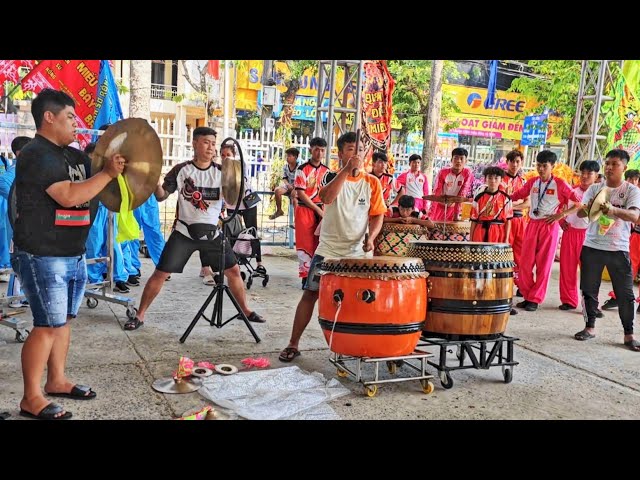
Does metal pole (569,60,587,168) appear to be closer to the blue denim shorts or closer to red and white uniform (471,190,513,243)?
red and white uniform (471,190,513,243)

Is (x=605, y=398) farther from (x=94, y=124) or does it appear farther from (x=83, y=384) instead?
(x=94, y=124)

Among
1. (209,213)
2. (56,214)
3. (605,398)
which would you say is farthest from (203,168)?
(605,398)

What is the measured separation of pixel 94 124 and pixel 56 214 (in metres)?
3.70

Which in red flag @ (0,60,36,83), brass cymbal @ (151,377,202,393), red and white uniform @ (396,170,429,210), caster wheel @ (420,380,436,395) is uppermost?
red flag @ (0,60,36,83)

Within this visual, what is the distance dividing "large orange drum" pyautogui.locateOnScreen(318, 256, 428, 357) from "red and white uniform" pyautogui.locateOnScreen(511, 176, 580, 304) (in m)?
3.77

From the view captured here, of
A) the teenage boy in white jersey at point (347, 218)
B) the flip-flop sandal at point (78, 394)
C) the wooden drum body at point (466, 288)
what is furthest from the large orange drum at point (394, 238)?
the flip-flop sandal at point (78, 394)

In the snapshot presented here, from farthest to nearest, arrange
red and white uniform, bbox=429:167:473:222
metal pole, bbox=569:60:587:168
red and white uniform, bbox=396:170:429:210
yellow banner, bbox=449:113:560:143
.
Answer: yellow banner, bbox=449:113:560:143 → red and white uniform, bbox=396:170:429:210 → metal pole, bbox=569:60:587:168 → red and white uniform, bbox=429:167:473:222

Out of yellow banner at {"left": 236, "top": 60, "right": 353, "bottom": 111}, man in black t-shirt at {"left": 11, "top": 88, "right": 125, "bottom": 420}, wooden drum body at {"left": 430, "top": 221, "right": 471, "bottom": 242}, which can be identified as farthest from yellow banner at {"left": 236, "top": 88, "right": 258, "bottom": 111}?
man in black t-shirt at {"left": 11, "top": 88, "right": 125, "bottom": 420}

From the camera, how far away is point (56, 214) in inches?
132

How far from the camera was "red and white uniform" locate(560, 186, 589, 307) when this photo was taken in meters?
7.25

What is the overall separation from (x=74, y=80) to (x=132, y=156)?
3725 mm

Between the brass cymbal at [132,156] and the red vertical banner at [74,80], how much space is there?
3144mm

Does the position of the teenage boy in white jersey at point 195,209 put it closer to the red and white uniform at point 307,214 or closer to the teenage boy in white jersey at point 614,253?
the red and white uniform at point 307,214

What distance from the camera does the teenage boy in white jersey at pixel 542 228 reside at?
23.3 feet
